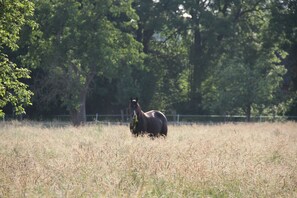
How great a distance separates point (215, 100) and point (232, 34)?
6412 mm

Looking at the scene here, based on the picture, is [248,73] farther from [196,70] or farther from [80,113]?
[80,113]

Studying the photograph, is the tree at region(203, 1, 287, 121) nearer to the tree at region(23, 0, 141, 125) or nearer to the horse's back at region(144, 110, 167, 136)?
the tree at region(23, 0, 141, 125)

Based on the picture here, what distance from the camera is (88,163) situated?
9766 mm

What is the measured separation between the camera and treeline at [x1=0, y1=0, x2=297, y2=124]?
107 feet

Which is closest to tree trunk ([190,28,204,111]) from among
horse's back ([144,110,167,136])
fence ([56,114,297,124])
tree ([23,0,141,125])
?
fence ([56,114,297,124])

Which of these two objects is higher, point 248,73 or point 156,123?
point 248,73

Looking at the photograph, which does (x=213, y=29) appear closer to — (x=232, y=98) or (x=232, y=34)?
(x=232, y=34)

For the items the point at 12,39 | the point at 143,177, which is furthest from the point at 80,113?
the point at 143,177

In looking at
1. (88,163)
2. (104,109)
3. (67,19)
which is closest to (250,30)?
(104,109)

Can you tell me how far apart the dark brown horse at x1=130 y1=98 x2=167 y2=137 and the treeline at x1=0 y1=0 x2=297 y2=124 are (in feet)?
41.2

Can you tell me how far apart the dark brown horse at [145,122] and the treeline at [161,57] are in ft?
41.2

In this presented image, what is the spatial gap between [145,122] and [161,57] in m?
30.5

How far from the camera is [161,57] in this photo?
48.9m

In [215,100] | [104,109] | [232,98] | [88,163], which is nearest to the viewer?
[88,163]
